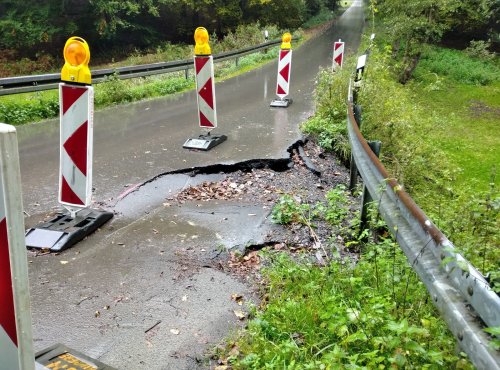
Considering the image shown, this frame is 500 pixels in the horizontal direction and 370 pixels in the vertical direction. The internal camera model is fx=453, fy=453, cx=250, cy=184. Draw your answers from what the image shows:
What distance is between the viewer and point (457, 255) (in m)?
2.19

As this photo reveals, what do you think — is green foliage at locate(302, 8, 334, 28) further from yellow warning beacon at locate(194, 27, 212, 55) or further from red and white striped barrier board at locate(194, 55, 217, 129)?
yellow warning beacon at locate(194, 27, 212, 55)

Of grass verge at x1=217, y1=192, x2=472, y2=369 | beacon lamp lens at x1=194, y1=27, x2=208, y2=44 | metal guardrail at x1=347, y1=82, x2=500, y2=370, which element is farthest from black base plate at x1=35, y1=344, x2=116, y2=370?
beacon lamp lens at x1=194, y1=27, x2=208, y2=44

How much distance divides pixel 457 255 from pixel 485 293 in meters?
0.32

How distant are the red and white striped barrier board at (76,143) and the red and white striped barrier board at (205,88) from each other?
295cm

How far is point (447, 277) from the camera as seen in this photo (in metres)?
2.30

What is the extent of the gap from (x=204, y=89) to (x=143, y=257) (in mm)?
3763

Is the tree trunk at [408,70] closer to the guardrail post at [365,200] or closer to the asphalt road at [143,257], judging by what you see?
the asphalt road at [143,257]

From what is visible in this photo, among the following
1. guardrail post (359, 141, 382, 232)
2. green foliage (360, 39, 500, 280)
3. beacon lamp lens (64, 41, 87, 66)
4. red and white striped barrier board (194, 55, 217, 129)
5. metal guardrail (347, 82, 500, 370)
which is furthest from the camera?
red and white striped barrier board (194, 55, 217, 129)

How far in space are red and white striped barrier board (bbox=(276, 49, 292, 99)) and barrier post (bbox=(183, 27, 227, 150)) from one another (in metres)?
3.66

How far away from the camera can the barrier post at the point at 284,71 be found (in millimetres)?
10742

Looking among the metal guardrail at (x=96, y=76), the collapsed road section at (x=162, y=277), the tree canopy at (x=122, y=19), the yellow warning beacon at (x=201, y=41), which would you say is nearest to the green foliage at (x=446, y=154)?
the collapsed road section at (x=162, y=277)

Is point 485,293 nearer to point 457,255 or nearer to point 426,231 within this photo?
point 457,255

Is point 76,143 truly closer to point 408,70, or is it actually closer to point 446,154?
point 446,154

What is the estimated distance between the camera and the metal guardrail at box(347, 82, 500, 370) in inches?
73.4
